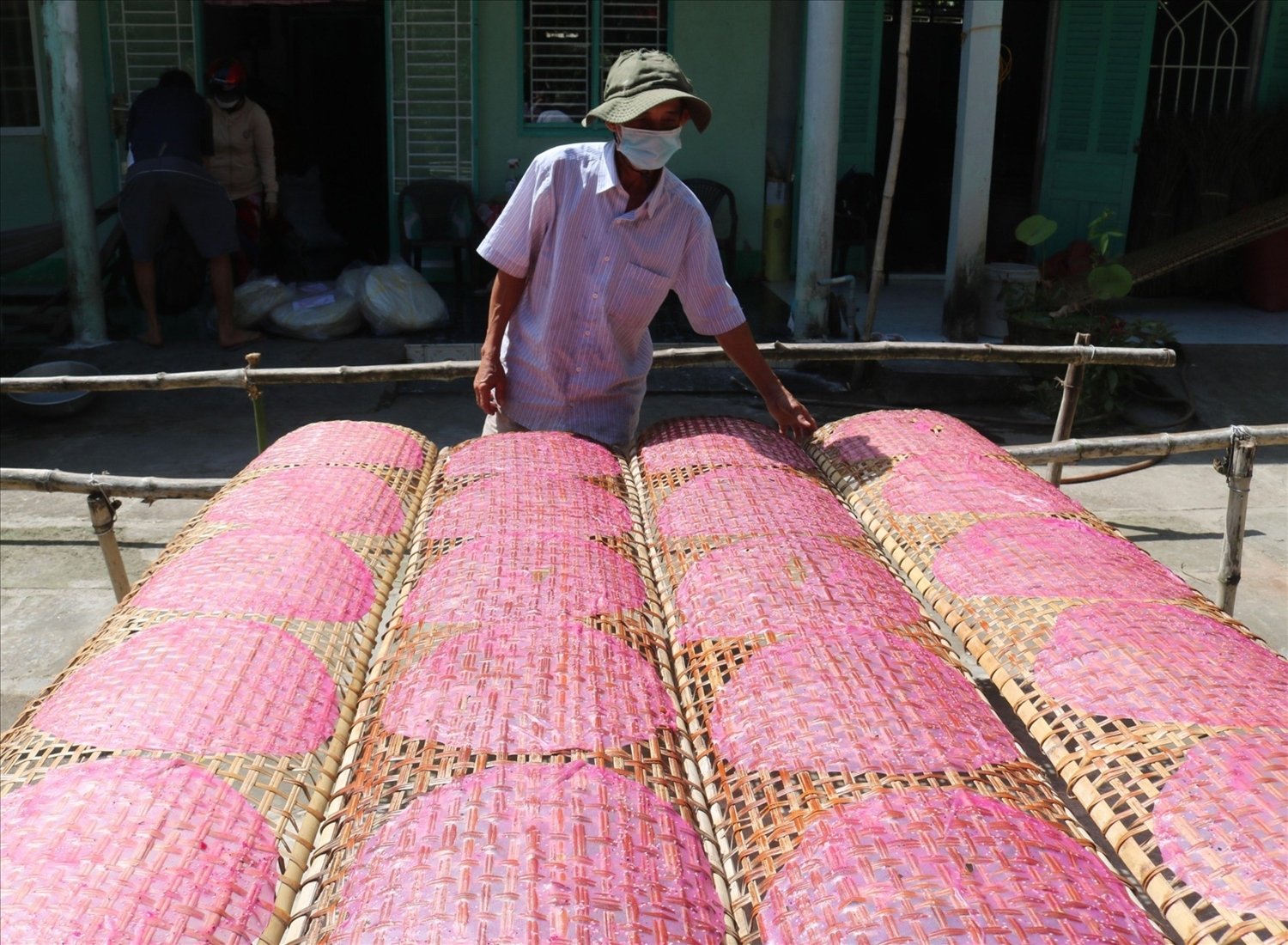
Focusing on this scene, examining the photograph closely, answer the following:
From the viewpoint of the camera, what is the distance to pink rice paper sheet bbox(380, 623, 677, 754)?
154 cm

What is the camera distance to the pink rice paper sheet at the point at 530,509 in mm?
2129

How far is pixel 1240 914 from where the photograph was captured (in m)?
1.26

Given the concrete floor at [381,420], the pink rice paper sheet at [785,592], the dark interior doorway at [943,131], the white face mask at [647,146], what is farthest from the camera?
the dark interior doorway at [943,131]

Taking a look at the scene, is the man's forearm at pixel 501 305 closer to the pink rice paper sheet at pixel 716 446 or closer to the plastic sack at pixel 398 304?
the pink rice paper sheet at pixel 716 446

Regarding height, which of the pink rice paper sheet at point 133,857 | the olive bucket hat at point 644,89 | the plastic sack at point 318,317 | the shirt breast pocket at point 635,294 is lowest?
the plastic sack at point 318,317

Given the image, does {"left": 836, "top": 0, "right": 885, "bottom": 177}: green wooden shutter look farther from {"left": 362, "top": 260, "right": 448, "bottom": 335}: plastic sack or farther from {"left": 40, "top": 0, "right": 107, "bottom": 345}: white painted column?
{"left": 40, "top": 0, "right": 107, "bottom": 345}: white painted column

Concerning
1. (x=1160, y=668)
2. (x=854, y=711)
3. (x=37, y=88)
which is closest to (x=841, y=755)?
(x=854, y=711)

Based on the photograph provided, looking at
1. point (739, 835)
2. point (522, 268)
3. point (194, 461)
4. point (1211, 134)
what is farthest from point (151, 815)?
point (1211, 134)

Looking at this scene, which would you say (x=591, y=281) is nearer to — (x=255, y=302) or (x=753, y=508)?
(x=753, y=508)

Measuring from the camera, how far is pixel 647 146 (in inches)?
107

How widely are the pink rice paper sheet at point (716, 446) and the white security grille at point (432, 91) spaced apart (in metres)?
7.03

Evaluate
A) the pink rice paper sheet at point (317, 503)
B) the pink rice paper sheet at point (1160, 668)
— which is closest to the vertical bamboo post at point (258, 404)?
the pink rice paper sheet at point (317, 503)

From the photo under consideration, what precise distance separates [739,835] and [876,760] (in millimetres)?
199

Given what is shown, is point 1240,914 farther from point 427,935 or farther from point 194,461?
point 194,461
